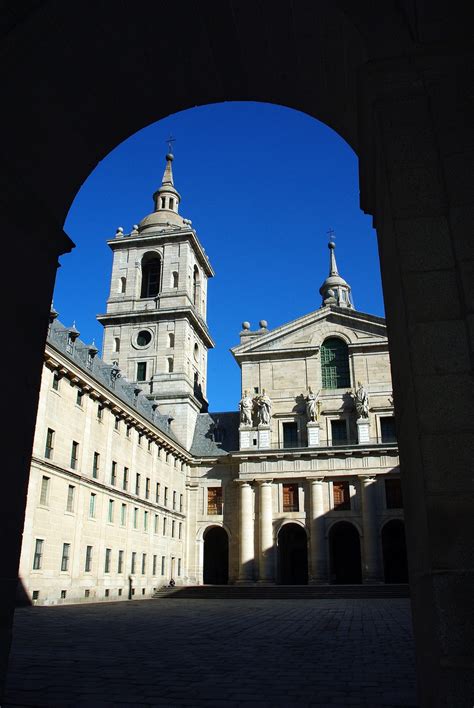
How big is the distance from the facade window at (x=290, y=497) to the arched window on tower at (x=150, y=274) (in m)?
25.0

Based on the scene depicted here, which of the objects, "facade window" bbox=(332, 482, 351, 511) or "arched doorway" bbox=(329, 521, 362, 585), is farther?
"arched doorway" bbox=(329, 521, 362, 585)

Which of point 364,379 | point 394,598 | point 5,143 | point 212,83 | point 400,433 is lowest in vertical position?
point 394,598

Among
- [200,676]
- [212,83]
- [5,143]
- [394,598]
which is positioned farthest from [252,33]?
[394,598]

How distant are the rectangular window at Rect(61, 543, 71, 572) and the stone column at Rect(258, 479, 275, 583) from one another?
18.9 m

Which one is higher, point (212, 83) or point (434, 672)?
point (212, 83)

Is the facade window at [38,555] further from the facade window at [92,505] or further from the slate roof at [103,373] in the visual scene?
the slate roof at [103,373]

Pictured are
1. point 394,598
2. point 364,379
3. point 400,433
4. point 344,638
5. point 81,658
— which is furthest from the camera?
point 364,379

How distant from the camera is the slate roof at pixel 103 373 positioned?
1288 inches

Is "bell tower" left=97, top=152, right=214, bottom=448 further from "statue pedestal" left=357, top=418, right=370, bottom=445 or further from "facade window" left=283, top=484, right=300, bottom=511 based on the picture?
"statue pedestal" left=357, top=418, right=370, bottom=445

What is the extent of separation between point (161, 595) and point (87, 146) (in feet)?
128

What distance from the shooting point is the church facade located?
1340 inches

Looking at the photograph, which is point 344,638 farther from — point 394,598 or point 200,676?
point 394,598

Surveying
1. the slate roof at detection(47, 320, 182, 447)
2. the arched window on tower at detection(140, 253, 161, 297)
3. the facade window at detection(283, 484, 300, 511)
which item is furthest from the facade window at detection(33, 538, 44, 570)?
the arched window on tower at detection(140, 253, 161, 297)

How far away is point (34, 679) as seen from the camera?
7.37 metres
